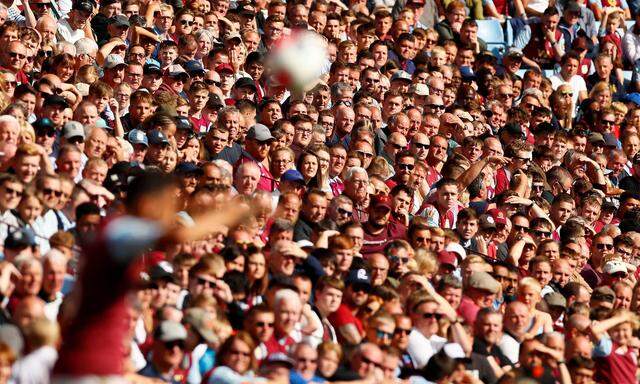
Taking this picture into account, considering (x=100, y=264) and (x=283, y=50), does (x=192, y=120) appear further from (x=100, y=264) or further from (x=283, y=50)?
(x=100, y=264)

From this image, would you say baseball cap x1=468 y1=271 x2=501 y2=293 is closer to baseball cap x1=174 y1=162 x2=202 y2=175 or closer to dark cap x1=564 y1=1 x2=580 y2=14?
baseball cap x1=174 y1=162 x2=202 y2=175

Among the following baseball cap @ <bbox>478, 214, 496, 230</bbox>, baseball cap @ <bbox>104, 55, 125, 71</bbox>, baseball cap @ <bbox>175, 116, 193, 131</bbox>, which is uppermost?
baseball cap @ <bbox>175, 116, 193, 131</bbox>

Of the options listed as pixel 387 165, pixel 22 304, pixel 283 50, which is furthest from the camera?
pixel 283 50

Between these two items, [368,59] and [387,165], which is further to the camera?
[368,59]

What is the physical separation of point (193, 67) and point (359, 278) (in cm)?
406

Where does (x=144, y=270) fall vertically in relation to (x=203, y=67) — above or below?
above

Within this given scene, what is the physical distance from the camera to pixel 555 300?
493 inches

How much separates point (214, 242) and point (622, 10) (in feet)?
36.8

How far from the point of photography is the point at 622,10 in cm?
2058

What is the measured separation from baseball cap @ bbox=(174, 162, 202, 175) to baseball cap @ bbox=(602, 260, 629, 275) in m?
4.15

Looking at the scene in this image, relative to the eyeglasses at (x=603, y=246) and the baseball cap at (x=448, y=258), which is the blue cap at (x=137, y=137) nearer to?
the baseball cap at (x=448, y=258)

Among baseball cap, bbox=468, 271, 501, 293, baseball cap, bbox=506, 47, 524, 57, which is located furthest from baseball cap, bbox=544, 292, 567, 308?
baseball cap, bbox=506, 47, 524, 57

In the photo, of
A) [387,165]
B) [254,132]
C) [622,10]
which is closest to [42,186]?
[254,132]

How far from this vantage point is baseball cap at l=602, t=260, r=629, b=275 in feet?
45.7
